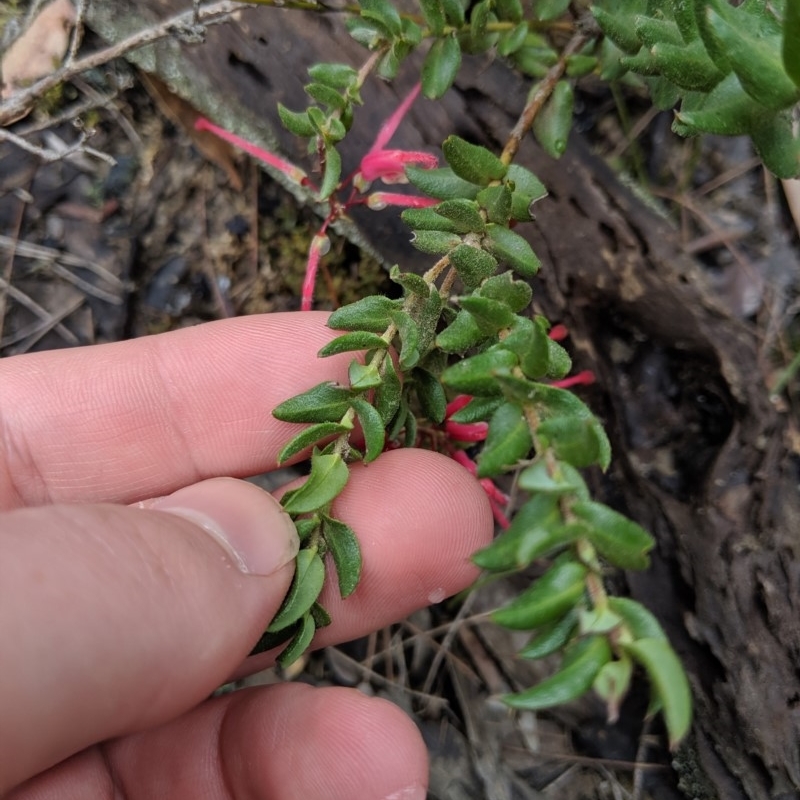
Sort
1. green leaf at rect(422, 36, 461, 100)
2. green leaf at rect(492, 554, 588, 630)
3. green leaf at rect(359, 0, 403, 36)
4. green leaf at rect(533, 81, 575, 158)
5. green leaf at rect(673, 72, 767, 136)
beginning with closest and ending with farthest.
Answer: green leaf at rect(492, 554, 588, 630), green leaf at rect(673, 72, 767, 136), green leaf at rect(359, 0, 403, 36), green leaf at rect(422, 36, 461, 100), green leaf at rect(533, 81, 575, 158)

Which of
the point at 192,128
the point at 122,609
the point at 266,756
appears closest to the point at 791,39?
the point at 122,609

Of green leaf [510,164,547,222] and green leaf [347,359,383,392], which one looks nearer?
green leaf [347,359,383,392]

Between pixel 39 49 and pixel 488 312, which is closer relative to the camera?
pixel 488 312

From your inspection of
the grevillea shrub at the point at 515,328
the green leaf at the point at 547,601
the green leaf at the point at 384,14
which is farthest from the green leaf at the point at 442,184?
the green leaf at the point at 547,601

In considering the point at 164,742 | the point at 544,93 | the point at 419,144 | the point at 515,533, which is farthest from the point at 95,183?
the point at 515,533

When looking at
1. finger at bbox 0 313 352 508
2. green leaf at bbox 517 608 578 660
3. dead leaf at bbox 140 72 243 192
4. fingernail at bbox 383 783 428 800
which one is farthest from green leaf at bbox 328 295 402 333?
dead leaf at bbox 140 72 243 192

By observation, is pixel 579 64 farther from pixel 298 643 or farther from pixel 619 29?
pixel 298 643

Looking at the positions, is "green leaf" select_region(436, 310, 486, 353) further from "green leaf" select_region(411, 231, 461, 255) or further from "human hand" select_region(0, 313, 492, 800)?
"human hand" select_region(0, 313, 492, 800)

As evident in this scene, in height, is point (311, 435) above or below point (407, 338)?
below
